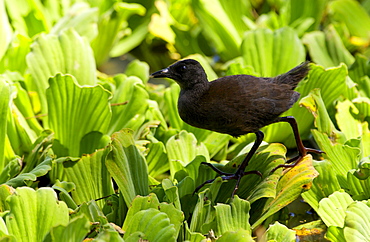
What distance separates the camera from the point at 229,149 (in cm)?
280

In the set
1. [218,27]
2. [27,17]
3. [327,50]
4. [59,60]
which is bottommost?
[327,50]

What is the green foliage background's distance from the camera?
70.7 inches

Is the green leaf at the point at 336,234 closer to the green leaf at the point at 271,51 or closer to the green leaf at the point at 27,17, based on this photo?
the green leaf at the point at 271,51

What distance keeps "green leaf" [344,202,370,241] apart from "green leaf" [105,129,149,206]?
718mm

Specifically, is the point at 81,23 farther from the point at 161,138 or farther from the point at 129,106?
the point at 161,138

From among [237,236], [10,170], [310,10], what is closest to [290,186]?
[237,236]

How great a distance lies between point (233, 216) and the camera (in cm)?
186

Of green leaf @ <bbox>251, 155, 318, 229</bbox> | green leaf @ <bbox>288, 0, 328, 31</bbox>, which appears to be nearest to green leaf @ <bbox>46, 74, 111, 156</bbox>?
green leaf @ <bbox>251, 155, 318, 229</bbox>

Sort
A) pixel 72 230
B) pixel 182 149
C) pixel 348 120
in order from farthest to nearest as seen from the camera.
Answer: pixel 348 120, pixel 182 149, pixel 72 230

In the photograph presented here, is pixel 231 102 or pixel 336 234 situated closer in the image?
pixel 336 234

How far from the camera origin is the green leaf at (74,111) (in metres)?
2.42

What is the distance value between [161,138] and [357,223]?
1.14 m

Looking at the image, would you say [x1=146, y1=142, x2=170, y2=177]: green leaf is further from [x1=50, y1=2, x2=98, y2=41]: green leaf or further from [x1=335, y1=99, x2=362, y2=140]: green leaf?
[x1=50, y1=2, x2=98, y2=41]: green leaf

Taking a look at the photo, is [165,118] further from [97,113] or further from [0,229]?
[0,229]
